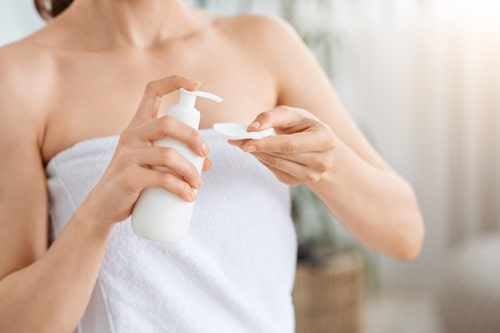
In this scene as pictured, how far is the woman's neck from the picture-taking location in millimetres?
1006

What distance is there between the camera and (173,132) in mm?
719

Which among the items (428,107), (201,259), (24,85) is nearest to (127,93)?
(24,85)

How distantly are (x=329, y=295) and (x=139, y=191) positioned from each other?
5.74 feet

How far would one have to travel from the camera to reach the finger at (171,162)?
71 centimetres

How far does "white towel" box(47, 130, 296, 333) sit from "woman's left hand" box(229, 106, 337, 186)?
110 mm

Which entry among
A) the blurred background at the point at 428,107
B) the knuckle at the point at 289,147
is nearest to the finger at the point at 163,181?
the knuckle at the point at 289,147

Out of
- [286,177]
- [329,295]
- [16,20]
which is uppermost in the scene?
[16,20]

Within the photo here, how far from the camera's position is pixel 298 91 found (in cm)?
107

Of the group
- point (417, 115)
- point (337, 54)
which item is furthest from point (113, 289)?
point (417, 115)

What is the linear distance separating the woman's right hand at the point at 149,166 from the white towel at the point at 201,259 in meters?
0.16

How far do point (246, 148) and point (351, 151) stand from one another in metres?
0.27

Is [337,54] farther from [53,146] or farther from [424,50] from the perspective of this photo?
[53,146]

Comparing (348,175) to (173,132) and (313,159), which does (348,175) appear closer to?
(313,159)

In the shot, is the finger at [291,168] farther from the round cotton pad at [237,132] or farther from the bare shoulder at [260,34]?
the bare shoulder at [260,34]
